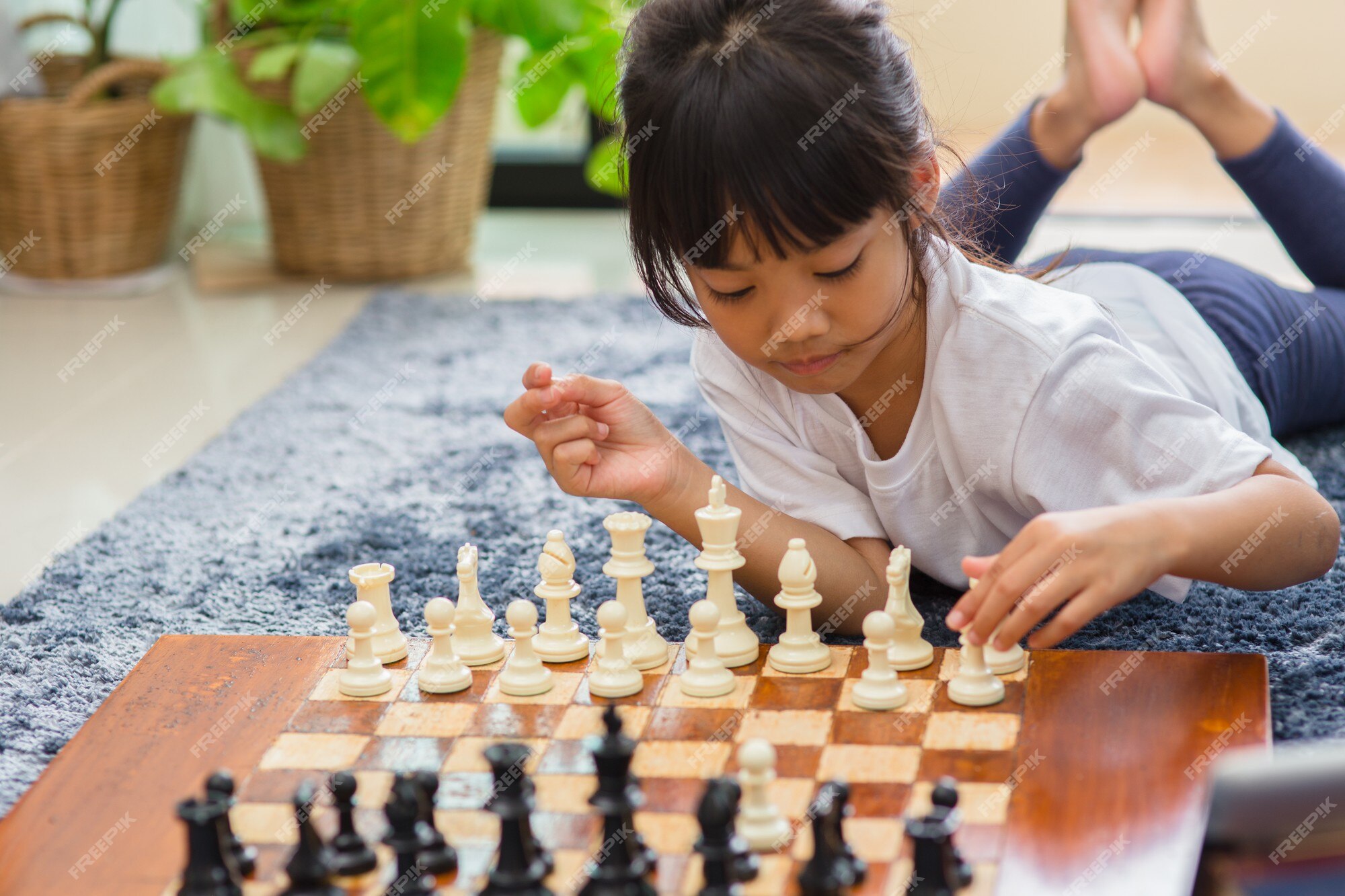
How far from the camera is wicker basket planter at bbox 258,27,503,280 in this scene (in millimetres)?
2787

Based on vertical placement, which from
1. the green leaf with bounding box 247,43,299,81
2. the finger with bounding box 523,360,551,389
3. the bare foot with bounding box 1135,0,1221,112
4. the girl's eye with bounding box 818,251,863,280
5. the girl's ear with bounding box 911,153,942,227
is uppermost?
the girl's ear with bounding box 911,153,942,227

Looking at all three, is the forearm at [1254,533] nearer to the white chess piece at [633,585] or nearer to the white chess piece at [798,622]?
the white chess piece at [798,622]

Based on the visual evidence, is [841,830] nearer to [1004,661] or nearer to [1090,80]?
[1004,661]

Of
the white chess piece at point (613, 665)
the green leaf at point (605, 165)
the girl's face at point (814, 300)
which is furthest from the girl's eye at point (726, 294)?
the green leaf at point (605, 165)

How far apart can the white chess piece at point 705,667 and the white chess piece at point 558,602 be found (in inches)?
4.1

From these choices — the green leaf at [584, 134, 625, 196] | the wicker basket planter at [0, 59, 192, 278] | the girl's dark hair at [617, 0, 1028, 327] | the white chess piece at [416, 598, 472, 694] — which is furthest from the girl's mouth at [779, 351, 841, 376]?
the wicker basket planter at [0, 59, 192, 278]

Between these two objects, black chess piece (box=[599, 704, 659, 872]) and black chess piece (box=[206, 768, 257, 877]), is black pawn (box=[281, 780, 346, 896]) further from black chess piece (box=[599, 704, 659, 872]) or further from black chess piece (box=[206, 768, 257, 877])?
black chess piece (box=[599, 704, 659, 872])

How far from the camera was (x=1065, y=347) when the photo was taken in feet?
3.82

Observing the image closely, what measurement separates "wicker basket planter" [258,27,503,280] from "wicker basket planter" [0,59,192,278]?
0.79 feet

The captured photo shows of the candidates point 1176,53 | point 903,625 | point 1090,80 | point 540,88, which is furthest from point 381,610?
point 540,88

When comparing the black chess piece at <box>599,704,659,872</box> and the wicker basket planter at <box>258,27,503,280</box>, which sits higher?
the black chess piece at <box>599,704,659,872</box>

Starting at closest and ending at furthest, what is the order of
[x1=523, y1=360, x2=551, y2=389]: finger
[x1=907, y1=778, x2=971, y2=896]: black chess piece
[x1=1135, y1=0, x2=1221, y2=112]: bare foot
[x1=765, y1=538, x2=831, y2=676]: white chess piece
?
[x1=907, y1=778, x2=971, y2=896]: black chess piece → [x1=765, y1=538, x2=831, y2=676]: white chess piece → [x1=523, y1=360, x2=551, y2=389]: finger → [x1=1135, y1=0, x2=1221, y2=112]: bare foot

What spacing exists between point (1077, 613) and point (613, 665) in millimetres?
334

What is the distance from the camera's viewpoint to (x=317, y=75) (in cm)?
258
